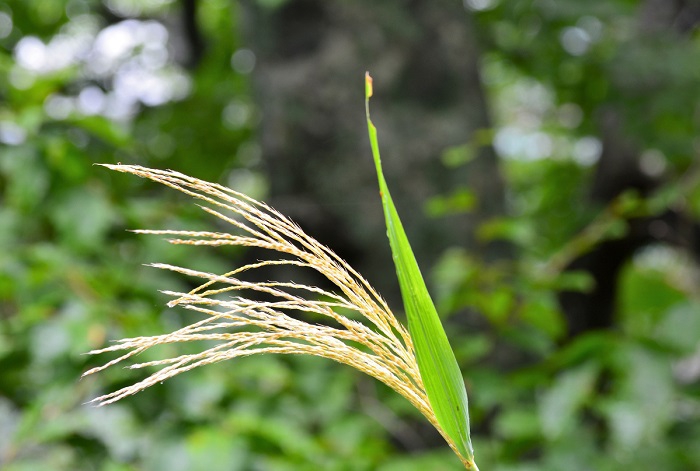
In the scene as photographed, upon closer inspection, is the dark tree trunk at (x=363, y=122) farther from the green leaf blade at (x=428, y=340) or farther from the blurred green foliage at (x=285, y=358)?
the green leaf blade at (x=428, y=340)

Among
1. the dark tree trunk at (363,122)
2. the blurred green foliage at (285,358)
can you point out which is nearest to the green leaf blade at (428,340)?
the blurred green foliage at (285,358)

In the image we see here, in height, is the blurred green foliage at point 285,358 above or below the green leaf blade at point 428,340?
below

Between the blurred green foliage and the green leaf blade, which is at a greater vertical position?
the green leaf blade

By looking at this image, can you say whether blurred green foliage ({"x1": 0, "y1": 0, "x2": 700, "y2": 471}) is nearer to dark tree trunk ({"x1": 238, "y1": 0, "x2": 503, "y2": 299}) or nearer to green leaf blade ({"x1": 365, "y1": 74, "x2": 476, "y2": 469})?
dark tree trunk ({"x1": 238, "y1": 0, "x2": 503, "y2": 299})

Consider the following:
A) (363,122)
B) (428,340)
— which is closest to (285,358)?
(363,122)

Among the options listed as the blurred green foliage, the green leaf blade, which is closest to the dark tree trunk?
the blurred green foliage

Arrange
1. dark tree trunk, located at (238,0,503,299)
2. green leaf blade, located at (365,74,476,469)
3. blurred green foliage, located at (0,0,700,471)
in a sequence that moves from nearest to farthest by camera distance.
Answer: green leaf blade, located at (365,74,476,469) < blurred green foliage, located at (0,0,700,471) < dark tree trunk, located at (238,0,503,299)

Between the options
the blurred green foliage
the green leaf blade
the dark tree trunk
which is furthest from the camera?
the dark tree trunk

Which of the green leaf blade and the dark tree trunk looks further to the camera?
the dark tree trunk

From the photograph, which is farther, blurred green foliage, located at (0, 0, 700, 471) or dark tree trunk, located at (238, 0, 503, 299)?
dark tree trunk, located at (238, 0, 503, 299)

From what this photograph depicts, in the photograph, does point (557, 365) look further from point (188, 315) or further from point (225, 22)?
point (225, 22)

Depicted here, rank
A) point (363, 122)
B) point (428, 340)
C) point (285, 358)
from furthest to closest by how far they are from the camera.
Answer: point (363, 122)
point (285, 358)
point (428, 340)

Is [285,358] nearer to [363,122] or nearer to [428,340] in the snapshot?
[363,122]
